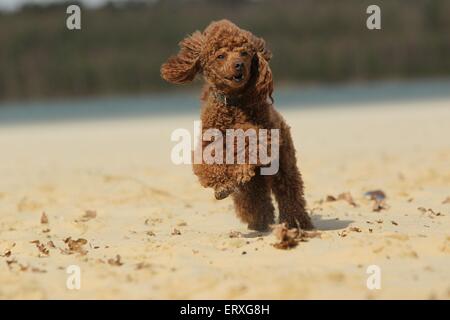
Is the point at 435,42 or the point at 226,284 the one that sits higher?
the point at 435,42

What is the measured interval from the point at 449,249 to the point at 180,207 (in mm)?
3354

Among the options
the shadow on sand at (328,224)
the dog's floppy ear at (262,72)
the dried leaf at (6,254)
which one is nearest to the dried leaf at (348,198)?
the shadow on sand at (328,224)

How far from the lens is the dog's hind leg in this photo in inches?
259

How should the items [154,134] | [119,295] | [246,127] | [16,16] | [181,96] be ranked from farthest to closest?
[16,16]
[181,96]
[154,134]
[246,127]
[119,295]

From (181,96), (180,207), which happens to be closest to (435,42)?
(181,96)

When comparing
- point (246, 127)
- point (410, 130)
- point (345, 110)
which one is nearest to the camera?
point (246, 127)

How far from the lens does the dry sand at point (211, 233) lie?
4.76 m

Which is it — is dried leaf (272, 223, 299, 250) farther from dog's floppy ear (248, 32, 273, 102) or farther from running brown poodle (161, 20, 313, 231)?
dog's floppy ear (248, 32, 273, 102)

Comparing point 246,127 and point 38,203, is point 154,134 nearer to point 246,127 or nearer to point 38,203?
point 38,203

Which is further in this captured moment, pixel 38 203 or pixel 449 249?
pixel 38 203

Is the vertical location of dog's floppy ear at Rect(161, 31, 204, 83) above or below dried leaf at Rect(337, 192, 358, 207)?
above

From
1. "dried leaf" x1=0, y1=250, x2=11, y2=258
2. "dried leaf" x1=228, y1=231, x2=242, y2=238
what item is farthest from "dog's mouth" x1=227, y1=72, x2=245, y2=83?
"dried leaf" x1=0, y1=250, x2=11, y2=258

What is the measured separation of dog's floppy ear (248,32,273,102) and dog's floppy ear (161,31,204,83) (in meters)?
0.43

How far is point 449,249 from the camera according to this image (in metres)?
5.52
